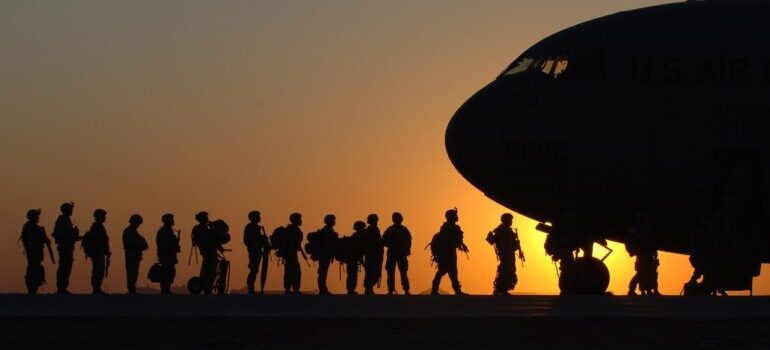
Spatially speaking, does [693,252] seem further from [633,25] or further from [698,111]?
[633,25]

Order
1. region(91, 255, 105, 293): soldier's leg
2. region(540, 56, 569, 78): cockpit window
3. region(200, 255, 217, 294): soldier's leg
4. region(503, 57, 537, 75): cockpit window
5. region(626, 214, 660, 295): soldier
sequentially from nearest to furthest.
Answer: region(626, 214, 660, 295): soldier < region(540, 56, 569, 78): cockpit window < region(503, 57, 537, 75): cockpit window < region(91, 255, 105, 293): soldier's leg < region(200, 255, 217, 294): soldier's leg

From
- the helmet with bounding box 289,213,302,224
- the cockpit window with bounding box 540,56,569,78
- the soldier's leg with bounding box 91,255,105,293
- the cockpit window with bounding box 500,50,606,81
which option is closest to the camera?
the cockpit window with bounding box 500,50,606,81

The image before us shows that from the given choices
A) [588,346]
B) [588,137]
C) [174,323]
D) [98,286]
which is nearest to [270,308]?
[174,323]

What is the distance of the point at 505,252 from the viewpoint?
27.7 metres

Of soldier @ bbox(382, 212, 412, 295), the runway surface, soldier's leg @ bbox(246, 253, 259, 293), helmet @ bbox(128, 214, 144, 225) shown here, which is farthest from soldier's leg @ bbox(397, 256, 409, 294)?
the runway surface

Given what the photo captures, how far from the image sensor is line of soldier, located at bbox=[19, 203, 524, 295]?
86.5ft

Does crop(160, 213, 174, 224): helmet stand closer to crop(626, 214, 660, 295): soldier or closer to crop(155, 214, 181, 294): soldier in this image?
crop(155, 214, 181, 294): soldier

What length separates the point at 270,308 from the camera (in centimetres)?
1590

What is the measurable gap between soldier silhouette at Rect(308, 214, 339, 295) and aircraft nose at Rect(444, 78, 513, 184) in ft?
15.3

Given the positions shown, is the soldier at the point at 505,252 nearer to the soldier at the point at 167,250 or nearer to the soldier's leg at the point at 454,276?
the soldier's leg at the point at 454,276

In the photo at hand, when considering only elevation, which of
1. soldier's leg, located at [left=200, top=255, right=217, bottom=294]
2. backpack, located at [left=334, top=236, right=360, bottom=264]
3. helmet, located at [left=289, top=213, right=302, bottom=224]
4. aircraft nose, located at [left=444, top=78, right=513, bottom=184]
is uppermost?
aircraft nose, located at [left=444, top=78, right=513, bottom=184]

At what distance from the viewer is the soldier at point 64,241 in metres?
26.3

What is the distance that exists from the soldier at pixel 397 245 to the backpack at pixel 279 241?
2.13 meters

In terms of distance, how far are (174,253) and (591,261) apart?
8277 mm
